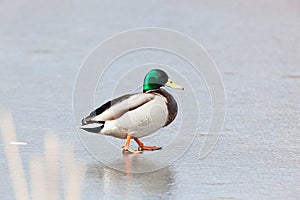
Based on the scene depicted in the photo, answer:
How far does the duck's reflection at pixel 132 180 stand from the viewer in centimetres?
577

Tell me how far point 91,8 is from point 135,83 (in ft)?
17.8

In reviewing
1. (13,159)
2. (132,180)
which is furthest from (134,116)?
(13,159)

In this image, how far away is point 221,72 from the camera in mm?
10164

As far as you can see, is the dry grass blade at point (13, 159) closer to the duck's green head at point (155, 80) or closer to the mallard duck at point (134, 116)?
the mallard duck at point (134, 116)

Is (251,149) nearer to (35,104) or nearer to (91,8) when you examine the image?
(35,104)

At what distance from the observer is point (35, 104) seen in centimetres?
853

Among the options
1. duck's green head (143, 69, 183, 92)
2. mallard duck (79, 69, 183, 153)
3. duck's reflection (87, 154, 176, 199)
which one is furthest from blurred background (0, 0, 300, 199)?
duck's green head (143, 69, 183, 92)

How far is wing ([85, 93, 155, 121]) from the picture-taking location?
6805mm

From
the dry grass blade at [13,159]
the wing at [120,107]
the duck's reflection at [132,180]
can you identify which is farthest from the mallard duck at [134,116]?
the dry grass blade at [13,159]

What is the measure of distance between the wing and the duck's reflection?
0.36 meters

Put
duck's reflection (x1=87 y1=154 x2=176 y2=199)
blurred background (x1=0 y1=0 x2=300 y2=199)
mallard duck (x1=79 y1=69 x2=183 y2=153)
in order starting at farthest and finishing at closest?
mallard duck (x1=79 y1=69 x2=183 y2=153) → blurred background (x1=0 y1=0 x2=300 y2=199) → duck's reflection (x1=87 y1=154 x2=176 y2=199)

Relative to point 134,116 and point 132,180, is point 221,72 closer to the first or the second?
point 134,116

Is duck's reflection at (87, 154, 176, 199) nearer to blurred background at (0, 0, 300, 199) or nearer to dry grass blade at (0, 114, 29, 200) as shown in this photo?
blurred background at (0, 0, 300, 199)

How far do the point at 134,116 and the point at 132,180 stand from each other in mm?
802
